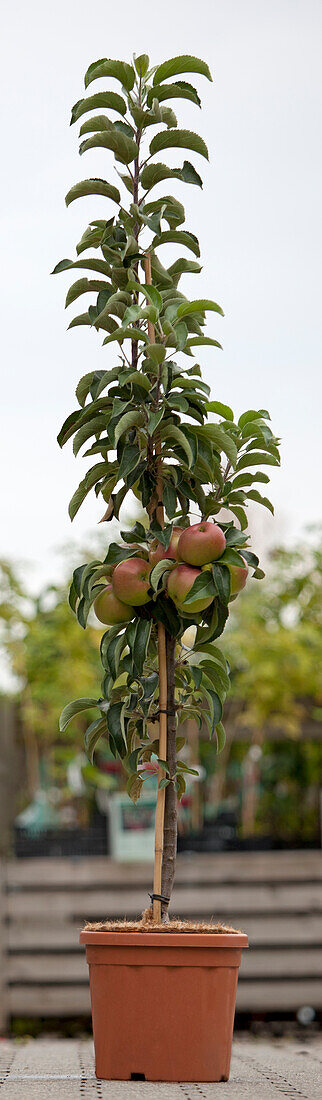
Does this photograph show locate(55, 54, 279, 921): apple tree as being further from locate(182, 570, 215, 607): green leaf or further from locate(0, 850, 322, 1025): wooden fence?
locate(0, 850, 322, 1025): wooden fence

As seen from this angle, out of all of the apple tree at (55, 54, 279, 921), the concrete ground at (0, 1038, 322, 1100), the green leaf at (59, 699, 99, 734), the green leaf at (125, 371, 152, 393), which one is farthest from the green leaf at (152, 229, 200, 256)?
the concrete ground at (0, 1038, 322, 1100)

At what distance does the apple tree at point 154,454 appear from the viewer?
1.98 metres

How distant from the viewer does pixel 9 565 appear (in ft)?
18.7

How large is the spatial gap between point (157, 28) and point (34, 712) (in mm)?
3241

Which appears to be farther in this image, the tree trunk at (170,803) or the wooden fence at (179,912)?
the wooden fence at (179,912)

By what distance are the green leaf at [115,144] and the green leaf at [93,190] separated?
0.06 metres

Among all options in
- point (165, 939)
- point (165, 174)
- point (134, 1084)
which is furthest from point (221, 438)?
point (134, 1084)

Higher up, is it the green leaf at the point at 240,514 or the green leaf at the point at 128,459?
the green leaf at the point at 128,459

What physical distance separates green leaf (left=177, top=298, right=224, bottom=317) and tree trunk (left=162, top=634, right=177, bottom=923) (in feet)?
2.01

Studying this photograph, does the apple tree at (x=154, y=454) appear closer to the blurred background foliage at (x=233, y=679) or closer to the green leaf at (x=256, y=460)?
the green leaf at (x=256, y=460)

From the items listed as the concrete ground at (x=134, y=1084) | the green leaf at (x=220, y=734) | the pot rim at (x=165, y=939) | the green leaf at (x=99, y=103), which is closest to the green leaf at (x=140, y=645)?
the green leaf at (x=220, y=734)

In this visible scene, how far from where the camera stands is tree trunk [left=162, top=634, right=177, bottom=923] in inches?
79.7

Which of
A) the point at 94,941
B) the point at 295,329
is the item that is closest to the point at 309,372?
the point at 295,329

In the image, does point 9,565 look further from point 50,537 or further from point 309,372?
point 309,372
